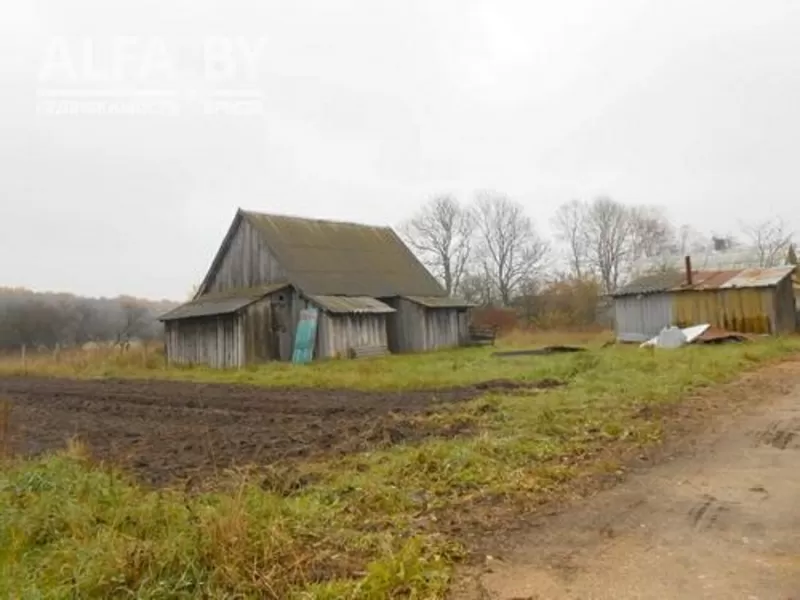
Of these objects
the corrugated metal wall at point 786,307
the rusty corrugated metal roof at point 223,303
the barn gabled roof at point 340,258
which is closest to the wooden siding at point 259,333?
the rusty corrugated metal roof at point 223,303

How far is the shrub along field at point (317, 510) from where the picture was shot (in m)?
4.23

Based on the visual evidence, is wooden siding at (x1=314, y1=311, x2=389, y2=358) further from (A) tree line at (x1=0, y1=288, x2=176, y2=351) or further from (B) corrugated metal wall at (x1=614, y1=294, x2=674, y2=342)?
(A) tree line at (x1=0, y1=288, x2=176, y2=351)

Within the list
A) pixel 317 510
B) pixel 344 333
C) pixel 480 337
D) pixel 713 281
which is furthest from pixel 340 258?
pixel 317 510

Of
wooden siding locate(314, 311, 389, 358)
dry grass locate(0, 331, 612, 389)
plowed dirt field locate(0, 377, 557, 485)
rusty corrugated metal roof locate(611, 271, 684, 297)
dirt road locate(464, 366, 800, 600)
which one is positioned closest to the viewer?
dirt road locate(464, 366, 800, 600)

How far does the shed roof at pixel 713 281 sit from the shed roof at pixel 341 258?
1021 cm

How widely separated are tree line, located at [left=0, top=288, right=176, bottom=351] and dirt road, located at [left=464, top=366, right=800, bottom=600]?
130 feet

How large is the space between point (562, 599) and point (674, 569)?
0.90 meters

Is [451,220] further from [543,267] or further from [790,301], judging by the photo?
[790,301]

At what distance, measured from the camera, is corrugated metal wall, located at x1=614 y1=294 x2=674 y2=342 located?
30.6 m

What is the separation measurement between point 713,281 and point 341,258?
1748 centimetres

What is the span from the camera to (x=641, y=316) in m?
31.6

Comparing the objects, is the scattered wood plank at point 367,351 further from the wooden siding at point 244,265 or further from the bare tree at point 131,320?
the bare tree at point 131,320

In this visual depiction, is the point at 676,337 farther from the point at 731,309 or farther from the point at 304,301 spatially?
the point at 304,301

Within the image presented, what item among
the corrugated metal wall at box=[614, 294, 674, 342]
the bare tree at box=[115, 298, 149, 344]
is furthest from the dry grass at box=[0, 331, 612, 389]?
the bare tree at box=[115, 298, 149, 344]
